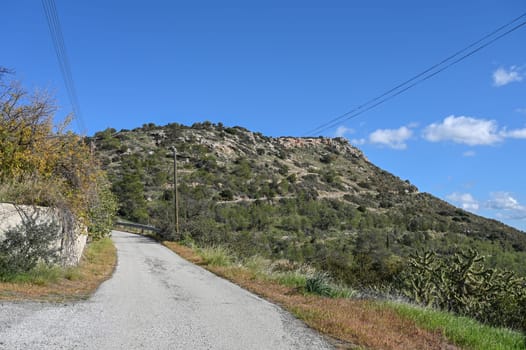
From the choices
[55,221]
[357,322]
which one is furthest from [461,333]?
[55,221]

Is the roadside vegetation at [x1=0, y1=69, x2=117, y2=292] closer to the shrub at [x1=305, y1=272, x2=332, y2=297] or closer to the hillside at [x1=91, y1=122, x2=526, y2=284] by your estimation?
the shrub at [x1=305, y1=272, x2=332, y2=297]

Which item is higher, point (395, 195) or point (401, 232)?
point (395, 195)

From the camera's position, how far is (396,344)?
23.1ft

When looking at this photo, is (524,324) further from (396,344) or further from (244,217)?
(244,217)

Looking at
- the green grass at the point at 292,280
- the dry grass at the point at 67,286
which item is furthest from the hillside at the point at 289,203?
the dry grass at the point at 67,286

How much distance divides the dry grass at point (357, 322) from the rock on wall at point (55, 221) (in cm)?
571

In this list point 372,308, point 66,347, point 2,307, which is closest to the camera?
point 66,347

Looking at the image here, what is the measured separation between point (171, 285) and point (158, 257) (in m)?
9.47

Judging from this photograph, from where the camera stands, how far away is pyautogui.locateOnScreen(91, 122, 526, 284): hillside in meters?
34.4

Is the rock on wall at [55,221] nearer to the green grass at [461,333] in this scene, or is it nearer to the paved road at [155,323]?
the paved road at [155,323]

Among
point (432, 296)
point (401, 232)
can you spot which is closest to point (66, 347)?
point (432, 296)

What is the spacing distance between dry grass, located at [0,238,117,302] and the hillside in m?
10.8

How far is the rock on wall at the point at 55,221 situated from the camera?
10.6 metres

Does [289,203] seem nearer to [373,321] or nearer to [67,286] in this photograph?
[67,286]
